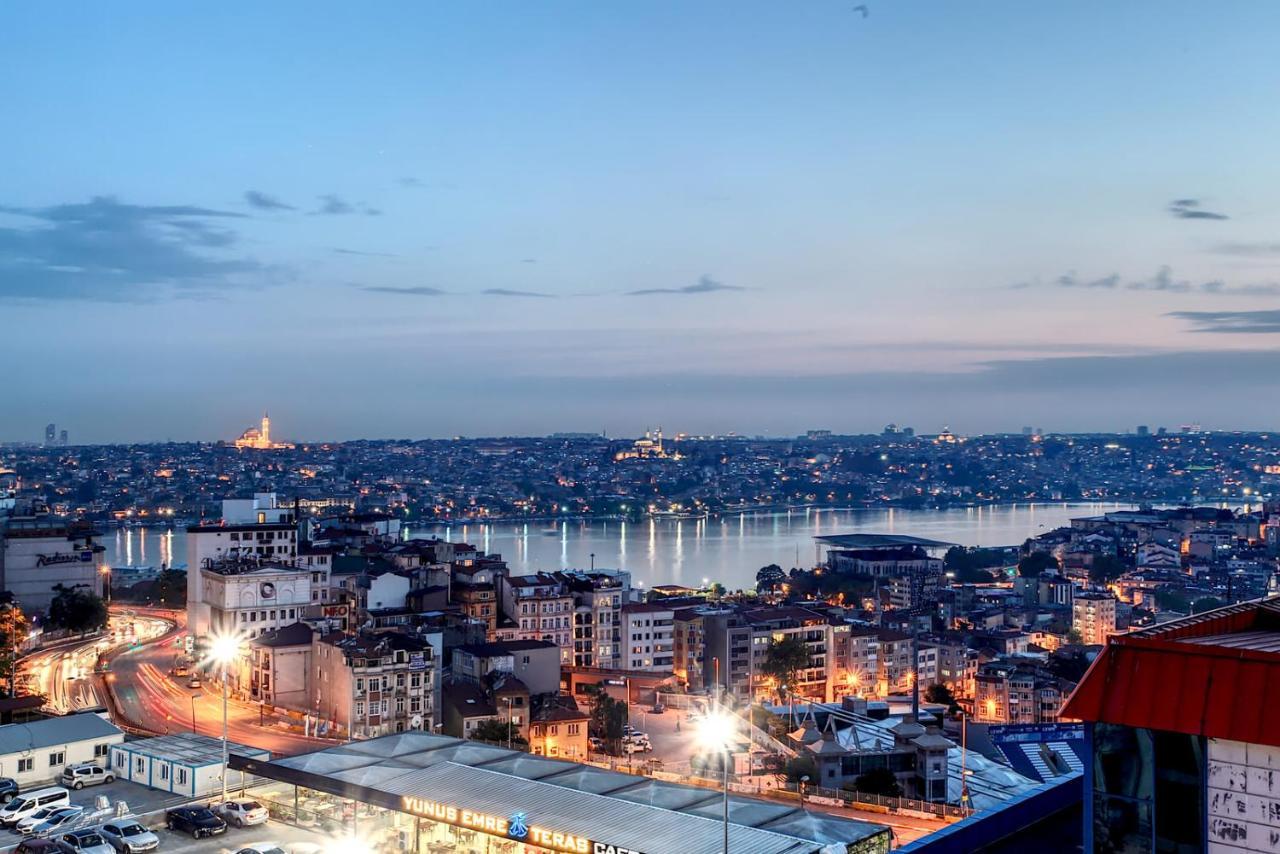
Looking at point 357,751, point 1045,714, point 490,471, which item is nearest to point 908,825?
point 357,751

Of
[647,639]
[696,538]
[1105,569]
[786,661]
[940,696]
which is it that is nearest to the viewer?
[786,661]

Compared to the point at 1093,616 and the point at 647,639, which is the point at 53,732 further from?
the point at 1093,616

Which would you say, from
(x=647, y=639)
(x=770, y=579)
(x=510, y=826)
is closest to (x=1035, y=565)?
(x=770, y=579)

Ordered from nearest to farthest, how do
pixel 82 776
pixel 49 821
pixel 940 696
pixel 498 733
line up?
pixel 49 821, pixel 82 776, pixel 498 733, pixel 940 696

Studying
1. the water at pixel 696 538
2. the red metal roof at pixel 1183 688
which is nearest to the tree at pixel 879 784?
the red metal roof at pixel 1183 688

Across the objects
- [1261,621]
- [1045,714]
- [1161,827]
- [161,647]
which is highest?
[1261,621]

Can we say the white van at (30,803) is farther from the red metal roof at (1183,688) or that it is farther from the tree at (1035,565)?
the tree at (1035,565)

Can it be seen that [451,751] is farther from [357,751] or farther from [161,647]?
[161,647]
